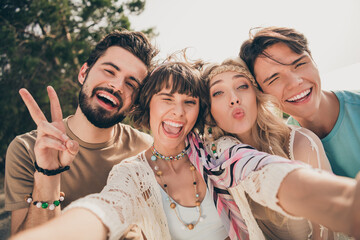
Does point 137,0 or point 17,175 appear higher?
point 137,0

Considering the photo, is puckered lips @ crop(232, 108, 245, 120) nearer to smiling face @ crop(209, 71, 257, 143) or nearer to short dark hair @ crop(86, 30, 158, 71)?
smiling face @ crop(209, 71, 257, 143)

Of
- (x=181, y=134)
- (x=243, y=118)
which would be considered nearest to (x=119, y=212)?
(x=181, y=134)

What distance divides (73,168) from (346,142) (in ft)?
10.6

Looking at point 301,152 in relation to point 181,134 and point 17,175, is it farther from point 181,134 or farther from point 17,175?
point 17,175

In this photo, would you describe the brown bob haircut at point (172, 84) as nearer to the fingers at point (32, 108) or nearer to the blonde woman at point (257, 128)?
the blonde woman at point (257, 128)

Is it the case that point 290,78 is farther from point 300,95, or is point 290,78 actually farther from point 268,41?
point 268,41

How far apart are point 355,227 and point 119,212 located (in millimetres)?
1149

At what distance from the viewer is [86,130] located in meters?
2.51

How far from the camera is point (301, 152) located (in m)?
1.91

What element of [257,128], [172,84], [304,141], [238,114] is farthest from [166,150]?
[304,141]

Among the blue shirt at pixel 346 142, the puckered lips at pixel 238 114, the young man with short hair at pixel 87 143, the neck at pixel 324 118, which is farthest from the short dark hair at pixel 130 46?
the blue shirt at pixel 346 142

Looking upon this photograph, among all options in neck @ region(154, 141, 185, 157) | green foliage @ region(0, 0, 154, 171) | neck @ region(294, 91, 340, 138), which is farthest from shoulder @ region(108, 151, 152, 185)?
green foliage @ region(0, 0, 154, 171)

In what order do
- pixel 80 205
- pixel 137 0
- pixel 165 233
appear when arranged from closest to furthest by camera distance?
1. pixel 80 205
2. pixel 165 233
3. pixel 137 0

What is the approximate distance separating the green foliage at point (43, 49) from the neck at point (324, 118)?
6239 mm
